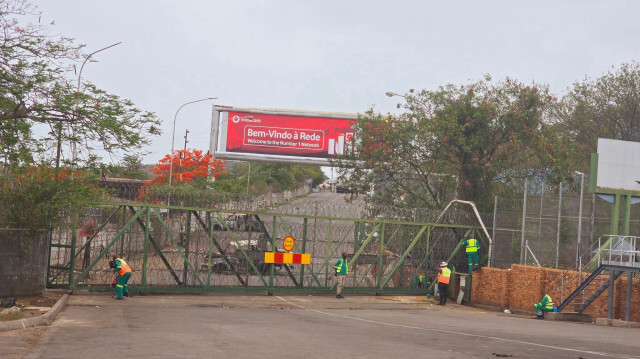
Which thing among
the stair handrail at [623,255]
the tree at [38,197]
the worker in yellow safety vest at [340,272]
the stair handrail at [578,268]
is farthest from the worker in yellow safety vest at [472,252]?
the tree at [38,197]

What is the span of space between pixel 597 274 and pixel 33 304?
610 inches

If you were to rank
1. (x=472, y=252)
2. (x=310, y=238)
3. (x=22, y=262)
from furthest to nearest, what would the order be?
(x=472, y=252)
(x=310, y=238)
(x=22, y=262)

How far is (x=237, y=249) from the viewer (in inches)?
939

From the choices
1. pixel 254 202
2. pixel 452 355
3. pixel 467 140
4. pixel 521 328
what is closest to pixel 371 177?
pixel 467 140

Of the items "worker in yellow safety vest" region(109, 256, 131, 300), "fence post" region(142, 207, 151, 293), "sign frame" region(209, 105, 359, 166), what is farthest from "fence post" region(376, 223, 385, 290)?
"sign frame" region(209, 105, 359, 166)

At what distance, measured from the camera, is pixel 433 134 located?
102 feet

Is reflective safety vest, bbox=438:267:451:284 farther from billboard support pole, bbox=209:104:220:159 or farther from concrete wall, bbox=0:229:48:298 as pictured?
billboard support pole, bbox=209:104:220:159

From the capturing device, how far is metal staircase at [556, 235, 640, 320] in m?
20.9

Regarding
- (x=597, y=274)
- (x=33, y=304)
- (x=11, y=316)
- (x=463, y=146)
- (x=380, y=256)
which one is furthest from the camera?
(x=463, y=146)

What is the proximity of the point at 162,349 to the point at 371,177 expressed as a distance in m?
22.2

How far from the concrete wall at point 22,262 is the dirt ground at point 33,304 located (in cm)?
28

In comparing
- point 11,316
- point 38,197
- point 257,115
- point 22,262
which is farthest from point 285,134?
point 11,316

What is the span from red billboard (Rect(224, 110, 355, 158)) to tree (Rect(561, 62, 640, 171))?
14471 mm

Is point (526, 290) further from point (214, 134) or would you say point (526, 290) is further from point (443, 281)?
point (214, 134)
